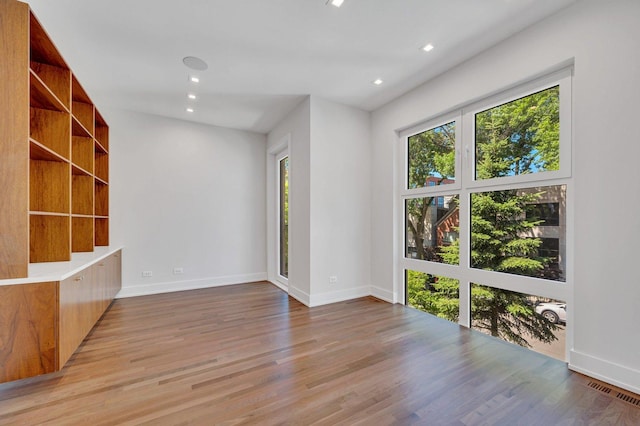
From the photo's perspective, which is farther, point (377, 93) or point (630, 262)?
point (377, 93)

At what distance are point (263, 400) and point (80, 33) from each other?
3.48m

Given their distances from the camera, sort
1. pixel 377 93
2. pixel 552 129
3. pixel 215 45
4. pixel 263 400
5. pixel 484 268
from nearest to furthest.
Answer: pixel 263 400 → pixel 552 129 → pixel 215 45 → pixel 484 268 → pixel 377 93

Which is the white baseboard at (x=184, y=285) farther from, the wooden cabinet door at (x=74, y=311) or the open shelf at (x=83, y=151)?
the open shelf at (x=83, y=151)

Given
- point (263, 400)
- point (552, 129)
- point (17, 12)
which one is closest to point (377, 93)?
point (552, 129)

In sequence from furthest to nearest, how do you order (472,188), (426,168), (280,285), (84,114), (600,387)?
(280,285) < (426,168) < (84,114) < (472,188) < (600,387)

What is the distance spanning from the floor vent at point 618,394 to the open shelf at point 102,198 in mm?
5681

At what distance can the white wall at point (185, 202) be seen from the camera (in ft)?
13.8

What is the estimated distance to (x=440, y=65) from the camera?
303cm

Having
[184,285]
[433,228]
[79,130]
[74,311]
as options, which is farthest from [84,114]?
[433,228]

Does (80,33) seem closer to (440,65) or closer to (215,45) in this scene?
(215,45)

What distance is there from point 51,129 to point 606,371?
4.95 meters

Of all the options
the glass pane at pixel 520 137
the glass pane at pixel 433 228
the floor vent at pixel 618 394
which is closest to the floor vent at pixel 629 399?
the floor vent at pixel 618 394

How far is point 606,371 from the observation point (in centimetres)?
198

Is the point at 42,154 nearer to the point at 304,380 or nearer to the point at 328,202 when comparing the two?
the point at 304,380
